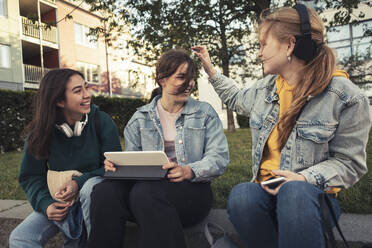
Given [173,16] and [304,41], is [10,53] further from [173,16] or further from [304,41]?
[304,41]

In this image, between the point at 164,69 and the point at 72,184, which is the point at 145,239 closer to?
the point at 72,184

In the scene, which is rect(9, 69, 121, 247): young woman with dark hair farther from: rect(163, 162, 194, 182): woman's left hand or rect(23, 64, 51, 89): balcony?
rect(23, 64, 51, 89): balcony

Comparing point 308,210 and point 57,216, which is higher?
point 308,210

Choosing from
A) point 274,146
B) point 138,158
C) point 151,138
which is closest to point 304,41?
point 274,146

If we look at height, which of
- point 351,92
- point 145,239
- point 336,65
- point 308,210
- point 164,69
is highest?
point 164,69

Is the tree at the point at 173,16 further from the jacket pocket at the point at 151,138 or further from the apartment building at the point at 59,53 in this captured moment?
the jacket pocket at the point at 151,138

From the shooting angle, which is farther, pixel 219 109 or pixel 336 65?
pixel 219 109

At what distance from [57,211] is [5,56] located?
1502 centimetres

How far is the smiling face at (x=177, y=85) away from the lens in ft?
7.45

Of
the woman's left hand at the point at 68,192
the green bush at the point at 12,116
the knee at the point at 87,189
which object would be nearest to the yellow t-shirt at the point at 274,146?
the knee at the point at 87,189

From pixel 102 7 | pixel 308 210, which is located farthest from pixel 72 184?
pixel 102 7

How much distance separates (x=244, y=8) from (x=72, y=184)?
5.26m

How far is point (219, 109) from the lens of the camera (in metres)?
21.5

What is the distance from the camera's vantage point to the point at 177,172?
184 centimetres
